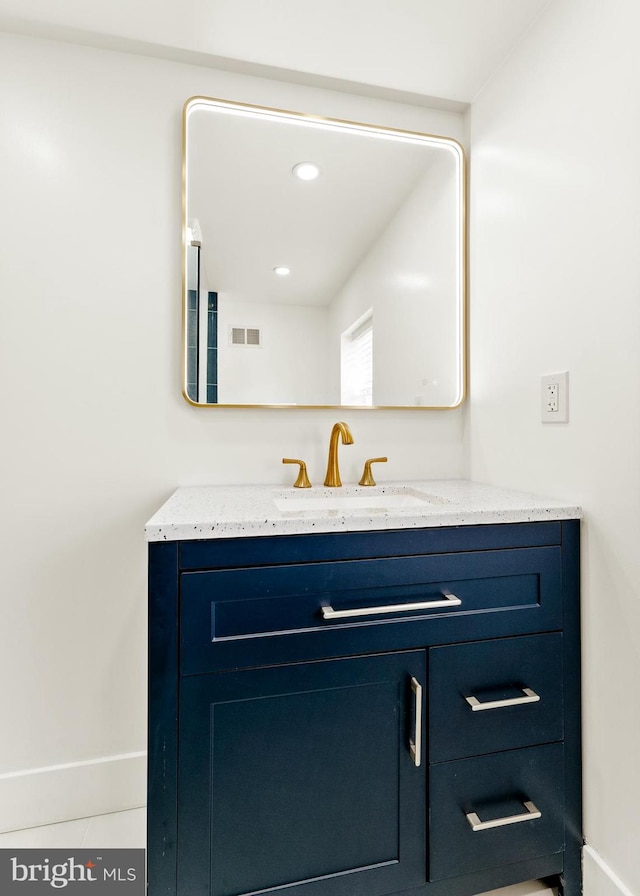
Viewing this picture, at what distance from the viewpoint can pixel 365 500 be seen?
1.55 metres

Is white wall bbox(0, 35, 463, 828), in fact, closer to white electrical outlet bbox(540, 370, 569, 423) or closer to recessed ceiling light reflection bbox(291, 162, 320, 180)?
recessed ceiling light reflection bbox(291, 162, 320, 180)

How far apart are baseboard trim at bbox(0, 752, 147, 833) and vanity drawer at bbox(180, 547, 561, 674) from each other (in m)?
0.81

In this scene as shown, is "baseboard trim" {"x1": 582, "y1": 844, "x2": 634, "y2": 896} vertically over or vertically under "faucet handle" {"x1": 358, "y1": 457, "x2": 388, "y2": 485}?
under

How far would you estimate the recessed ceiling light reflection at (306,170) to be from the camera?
1.58 metres

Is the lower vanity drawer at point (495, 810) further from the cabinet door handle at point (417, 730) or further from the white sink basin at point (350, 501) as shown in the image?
the white sink basin at point (350, 501)

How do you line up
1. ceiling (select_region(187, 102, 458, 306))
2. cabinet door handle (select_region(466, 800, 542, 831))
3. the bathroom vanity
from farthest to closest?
ceiling (select_region(187, 102, 458, 306)), cabinet door handle (select_region(466, 800, 542, 831)), the bathroom vanity

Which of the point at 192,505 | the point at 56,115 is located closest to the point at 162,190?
the point at 56,115

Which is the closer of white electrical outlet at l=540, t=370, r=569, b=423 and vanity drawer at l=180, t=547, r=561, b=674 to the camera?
vanity drawer at l=180, t=547, r=561, b=674

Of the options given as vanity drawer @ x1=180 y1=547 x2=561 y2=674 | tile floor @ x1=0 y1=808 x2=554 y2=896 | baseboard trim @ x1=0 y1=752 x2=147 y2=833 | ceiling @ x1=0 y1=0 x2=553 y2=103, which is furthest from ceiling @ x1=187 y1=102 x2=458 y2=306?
tile floor @ x1=0 y1=808 x2=554 y2=896

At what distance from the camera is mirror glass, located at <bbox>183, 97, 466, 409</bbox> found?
5.03 ft

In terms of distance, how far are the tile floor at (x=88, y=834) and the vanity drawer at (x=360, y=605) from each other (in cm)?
80

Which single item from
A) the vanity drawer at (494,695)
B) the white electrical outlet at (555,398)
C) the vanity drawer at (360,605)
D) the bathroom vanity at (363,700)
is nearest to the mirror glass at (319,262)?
the white electrical outlet at (555,398)

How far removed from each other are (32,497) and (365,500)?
100 centimetres

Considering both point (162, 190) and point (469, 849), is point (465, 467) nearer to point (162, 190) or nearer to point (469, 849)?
point (469, 849)
